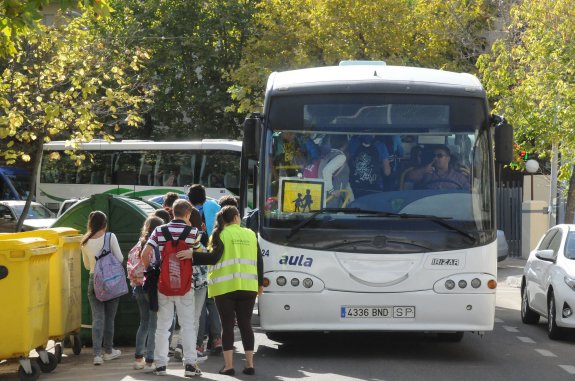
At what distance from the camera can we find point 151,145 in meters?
38.8

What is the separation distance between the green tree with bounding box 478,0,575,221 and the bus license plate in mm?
10766

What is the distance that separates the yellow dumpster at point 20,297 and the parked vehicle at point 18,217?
2001cm

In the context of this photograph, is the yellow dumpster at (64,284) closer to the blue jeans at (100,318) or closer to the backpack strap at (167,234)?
the blue jeans at (100,318)

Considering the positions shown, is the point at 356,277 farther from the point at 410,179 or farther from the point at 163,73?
the point at 163,73

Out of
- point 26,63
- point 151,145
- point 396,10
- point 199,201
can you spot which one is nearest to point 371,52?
point 396,10

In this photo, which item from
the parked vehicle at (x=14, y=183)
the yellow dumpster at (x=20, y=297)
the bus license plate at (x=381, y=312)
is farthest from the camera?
the parked vehicle at (x=14, y=183)

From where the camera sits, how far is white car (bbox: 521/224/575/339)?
1384 cm

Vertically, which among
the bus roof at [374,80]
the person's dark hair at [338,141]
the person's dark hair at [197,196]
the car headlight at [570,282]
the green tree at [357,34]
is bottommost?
the car headlight at [570,282]

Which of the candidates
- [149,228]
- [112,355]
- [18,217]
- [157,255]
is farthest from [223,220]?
[18,217]

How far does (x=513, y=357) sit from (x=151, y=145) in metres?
27.4

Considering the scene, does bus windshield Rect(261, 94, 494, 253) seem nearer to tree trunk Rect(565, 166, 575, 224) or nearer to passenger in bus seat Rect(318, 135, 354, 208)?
passenger in bus seat Rect(318, 135, 354, 208)

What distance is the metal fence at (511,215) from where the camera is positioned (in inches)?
1324

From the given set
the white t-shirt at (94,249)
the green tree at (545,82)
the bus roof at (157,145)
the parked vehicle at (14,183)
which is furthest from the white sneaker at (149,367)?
the parked vehicle at (14,183)

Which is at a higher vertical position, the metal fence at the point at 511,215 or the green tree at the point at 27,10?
the green tree at the point at 27,10
